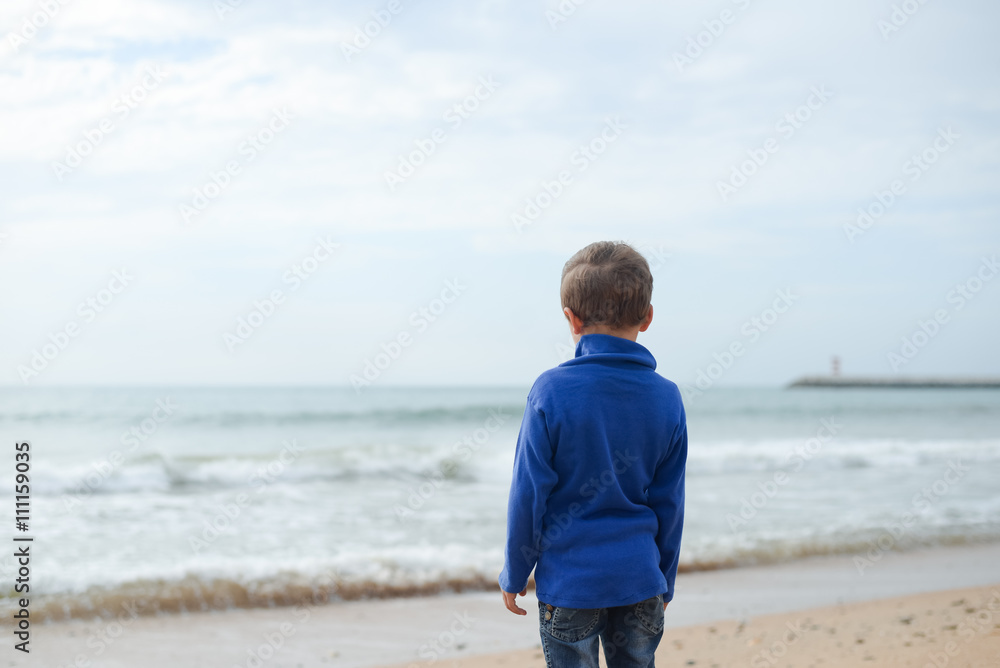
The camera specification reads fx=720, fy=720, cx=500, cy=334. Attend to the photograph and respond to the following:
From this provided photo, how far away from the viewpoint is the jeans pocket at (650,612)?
176 centimetres

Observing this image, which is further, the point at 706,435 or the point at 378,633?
the point at 706,435

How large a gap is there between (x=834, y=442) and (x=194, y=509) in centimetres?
1328

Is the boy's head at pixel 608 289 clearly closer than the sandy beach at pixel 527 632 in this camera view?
Yes

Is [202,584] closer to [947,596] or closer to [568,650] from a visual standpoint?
[568,650]

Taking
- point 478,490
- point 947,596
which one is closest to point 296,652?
point 947,596

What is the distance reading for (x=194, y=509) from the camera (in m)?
7.50
